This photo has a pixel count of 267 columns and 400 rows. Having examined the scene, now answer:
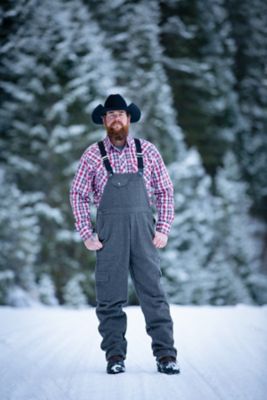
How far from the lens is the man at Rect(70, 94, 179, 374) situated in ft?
14.7

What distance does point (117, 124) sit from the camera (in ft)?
15.3

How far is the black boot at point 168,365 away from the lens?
4.35m

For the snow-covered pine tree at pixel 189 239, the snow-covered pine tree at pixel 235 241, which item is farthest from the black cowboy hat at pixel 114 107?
the snow-covered pine tree at pixel 235 241

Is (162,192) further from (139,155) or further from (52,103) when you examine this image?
(52,103)

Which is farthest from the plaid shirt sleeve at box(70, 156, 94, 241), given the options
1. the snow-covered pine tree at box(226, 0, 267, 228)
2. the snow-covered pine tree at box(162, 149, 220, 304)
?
the snow-covered pine tree at box(226, 0, 267, 228)

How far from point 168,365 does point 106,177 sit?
1.31 m

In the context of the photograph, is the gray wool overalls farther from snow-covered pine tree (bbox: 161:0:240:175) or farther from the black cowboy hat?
snow-covered pine tree (bbox: 161:0:240:175)

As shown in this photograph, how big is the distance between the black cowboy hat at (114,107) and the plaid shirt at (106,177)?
20cm

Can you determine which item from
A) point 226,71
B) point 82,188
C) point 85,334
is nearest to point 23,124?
point 226,71

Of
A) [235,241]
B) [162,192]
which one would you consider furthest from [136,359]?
[235,241]

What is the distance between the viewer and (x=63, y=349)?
18.1ft

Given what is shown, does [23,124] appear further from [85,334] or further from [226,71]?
[85,334]

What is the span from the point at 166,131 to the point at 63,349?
641 inches

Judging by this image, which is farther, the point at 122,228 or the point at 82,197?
the point at 82,197
